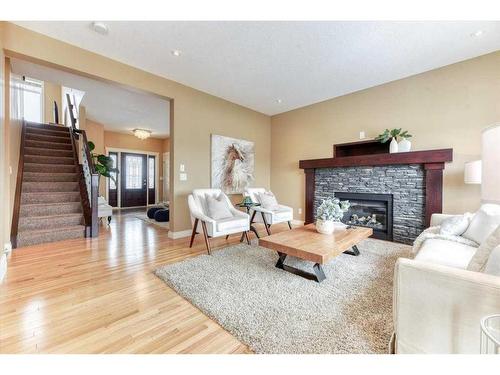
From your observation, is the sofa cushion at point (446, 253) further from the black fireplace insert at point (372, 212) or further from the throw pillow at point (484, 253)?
the black fireplace insert at point (372, 212)

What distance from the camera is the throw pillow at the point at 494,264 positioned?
919mm

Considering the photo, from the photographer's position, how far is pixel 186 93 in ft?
12.0

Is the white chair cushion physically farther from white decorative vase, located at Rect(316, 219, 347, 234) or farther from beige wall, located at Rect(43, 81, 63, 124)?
beige wall, located at Rect(43, 81, 63, 124)

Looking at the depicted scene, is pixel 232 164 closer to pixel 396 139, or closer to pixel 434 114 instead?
pixel 396 139

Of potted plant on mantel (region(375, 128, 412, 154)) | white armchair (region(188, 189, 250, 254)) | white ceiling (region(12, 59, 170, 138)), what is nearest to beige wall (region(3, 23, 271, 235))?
white ceiling (region(12, 59, 170, 138))

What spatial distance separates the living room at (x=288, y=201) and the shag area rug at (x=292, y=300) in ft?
0.05

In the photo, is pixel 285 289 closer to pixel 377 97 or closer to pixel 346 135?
pixel 346 135

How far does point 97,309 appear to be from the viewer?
154cm

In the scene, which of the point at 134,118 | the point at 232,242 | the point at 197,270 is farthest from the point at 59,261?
the point at 134,118

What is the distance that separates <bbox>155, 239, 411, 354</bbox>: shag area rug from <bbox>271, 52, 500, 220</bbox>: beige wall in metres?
1.80

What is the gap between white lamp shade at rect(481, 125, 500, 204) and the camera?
750 millimetres

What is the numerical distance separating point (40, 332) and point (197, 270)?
45.7 inches

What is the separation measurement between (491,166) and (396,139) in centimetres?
311

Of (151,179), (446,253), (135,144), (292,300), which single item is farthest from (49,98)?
(446,253)
